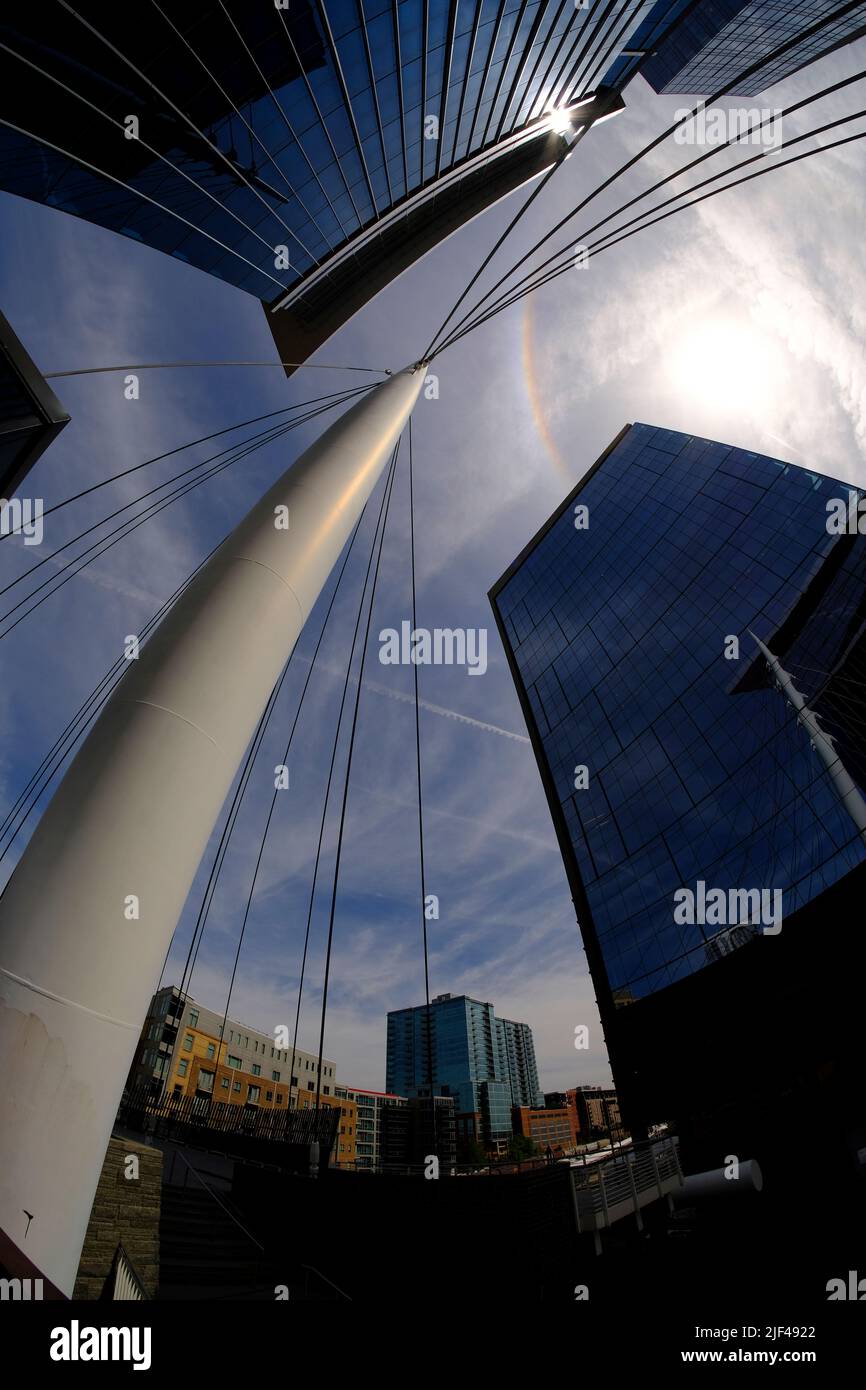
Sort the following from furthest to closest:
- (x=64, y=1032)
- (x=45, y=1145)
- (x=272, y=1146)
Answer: (x=272, y=1146)
(x=64, y=1032)
(x=45, y=1145)

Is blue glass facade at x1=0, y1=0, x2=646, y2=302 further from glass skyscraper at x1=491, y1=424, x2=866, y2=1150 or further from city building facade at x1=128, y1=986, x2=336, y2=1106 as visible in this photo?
city building facade at x1=128, y1=986, x2=336, y2=1106

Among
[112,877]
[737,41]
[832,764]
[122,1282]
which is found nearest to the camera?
[112,877]

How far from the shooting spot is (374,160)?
21.2 meters

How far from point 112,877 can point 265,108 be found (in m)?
23.8

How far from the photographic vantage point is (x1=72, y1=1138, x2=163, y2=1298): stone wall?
301 inches

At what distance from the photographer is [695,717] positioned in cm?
4916

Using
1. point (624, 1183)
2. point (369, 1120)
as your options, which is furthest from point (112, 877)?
point (369, 1120)

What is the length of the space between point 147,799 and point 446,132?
3030cm

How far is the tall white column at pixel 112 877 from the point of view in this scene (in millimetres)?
2223

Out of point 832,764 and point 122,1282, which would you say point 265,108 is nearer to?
point 122,1282

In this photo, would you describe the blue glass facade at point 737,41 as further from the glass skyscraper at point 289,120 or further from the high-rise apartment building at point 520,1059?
the high-rise apartment building at point 520,1059

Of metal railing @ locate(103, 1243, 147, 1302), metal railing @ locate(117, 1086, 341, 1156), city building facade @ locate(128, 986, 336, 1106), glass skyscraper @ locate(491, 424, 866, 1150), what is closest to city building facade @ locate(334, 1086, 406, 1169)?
city building facade @ locate(128, 986, 336, 1106)
